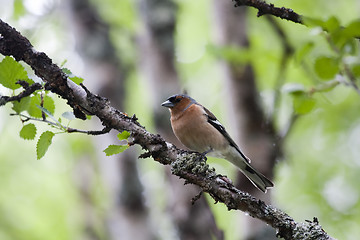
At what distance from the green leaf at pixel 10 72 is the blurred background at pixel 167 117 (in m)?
1.65

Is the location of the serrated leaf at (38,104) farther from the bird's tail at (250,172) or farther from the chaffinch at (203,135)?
the bird's tail at (250,172)

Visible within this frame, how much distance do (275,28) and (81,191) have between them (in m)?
6.98

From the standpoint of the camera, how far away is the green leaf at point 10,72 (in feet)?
7.78

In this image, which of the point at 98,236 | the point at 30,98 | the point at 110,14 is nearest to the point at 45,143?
the point at 30,98

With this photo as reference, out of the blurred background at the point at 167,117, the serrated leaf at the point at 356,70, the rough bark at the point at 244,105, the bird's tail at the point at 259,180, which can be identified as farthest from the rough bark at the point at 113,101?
the serrated leaf at the point at 356,70

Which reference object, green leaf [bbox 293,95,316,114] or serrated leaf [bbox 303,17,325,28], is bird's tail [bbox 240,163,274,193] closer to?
green leaf [bbox 293,95,316,114]

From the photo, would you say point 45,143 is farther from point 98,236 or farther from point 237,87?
point 98,236

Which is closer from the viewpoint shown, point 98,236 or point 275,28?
point 275,28

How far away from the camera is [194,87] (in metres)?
11.2

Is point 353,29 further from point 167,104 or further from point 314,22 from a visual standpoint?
point 167,104

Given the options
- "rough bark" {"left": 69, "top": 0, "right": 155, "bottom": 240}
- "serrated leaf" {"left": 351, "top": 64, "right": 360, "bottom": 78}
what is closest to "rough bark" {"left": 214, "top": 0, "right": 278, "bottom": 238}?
"rough bark" {"left": 69, "top": 0, "right": 155, "bottom": 240}

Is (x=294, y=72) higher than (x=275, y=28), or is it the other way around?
(x=294, y=72)

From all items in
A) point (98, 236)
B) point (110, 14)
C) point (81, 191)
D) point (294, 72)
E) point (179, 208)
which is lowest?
point (179, 208)

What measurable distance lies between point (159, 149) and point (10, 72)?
103 centimetres
